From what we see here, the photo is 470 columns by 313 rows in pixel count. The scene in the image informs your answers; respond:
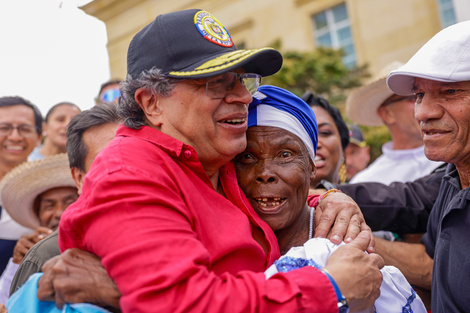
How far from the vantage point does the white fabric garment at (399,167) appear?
498 cm

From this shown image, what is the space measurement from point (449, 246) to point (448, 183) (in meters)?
0.58

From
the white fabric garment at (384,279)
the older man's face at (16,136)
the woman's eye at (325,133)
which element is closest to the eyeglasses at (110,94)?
the older man's face at (16,136)

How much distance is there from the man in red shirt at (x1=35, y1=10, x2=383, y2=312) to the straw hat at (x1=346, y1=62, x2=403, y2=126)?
3.10 metres

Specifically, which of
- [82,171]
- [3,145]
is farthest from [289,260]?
[3,145]

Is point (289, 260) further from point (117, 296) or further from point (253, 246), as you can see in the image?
point (117, 296)

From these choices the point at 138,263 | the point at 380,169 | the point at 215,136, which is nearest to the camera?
the point at 138,263

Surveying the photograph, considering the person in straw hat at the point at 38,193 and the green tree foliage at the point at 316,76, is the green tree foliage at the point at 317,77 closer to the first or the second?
the green tree foliage at the point at 316,76

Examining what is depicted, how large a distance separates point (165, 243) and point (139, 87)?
933mm

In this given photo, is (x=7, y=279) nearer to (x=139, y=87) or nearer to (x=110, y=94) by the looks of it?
(x=139, y=87)

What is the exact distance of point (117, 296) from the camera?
5.95ft

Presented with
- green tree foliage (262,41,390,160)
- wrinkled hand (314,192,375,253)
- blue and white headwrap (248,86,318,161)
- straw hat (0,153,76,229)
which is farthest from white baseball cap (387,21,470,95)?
green tree foliage (262,41,390,160)

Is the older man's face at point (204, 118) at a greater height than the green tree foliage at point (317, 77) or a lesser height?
greater

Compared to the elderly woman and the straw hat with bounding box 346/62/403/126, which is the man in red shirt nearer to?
the elderly woman

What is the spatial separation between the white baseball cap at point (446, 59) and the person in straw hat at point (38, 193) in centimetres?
297
